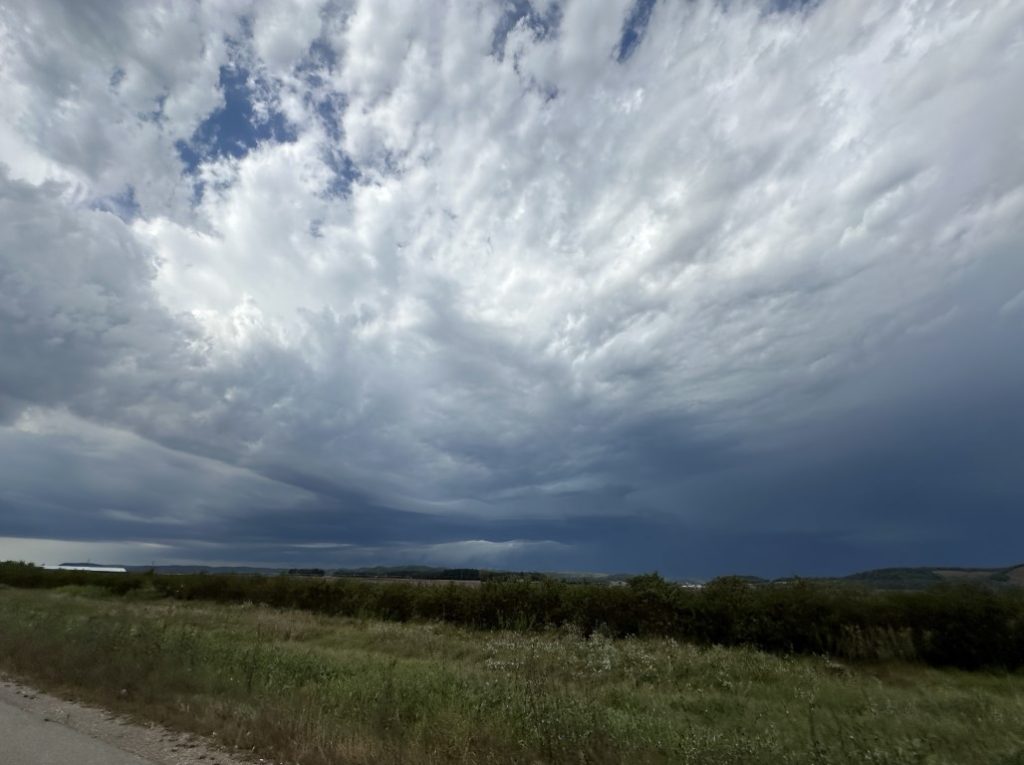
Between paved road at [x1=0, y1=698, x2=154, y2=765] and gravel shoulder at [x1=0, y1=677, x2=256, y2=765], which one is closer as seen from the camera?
paved road at [x1=0, y1=698, x2=154, y2=765]

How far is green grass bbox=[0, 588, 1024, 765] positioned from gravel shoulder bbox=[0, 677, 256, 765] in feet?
1.24

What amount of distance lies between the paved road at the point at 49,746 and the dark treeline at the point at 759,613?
19080 millimetres

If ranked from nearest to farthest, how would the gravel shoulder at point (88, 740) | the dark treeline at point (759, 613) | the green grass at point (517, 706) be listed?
the green grass at point (517, 706), the gravel shoulder at point (88, 740), the dark treeline at point (759, 613)

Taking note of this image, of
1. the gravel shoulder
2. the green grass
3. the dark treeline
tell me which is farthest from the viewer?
the dark treeline

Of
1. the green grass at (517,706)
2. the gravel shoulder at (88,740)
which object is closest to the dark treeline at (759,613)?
the green grass at (517,706)

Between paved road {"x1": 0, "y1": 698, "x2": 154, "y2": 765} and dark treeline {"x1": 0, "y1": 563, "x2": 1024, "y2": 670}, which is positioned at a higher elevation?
dark treeline {"x1": 0, "y1": 563, "x2": 1024, "y2": 670}

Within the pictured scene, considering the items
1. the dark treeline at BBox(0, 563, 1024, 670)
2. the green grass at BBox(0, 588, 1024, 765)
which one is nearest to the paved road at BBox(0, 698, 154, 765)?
the green grass at BBox(0, 588, 1024, 765)

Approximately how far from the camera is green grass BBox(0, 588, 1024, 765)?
6.90m

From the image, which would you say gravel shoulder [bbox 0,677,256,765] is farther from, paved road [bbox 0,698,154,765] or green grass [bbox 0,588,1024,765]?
green grass [bbox 0,588,1024,765]

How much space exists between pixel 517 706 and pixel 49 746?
568 cm

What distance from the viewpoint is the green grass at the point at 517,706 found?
6.90 metres

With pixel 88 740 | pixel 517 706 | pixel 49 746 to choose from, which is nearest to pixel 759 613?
pixel 517 706

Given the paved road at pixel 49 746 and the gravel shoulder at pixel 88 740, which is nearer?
the paved road at pixel 49 746

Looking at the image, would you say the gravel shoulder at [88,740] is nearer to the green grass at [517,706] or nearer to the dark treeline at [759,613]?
the green grass at [517,706]
